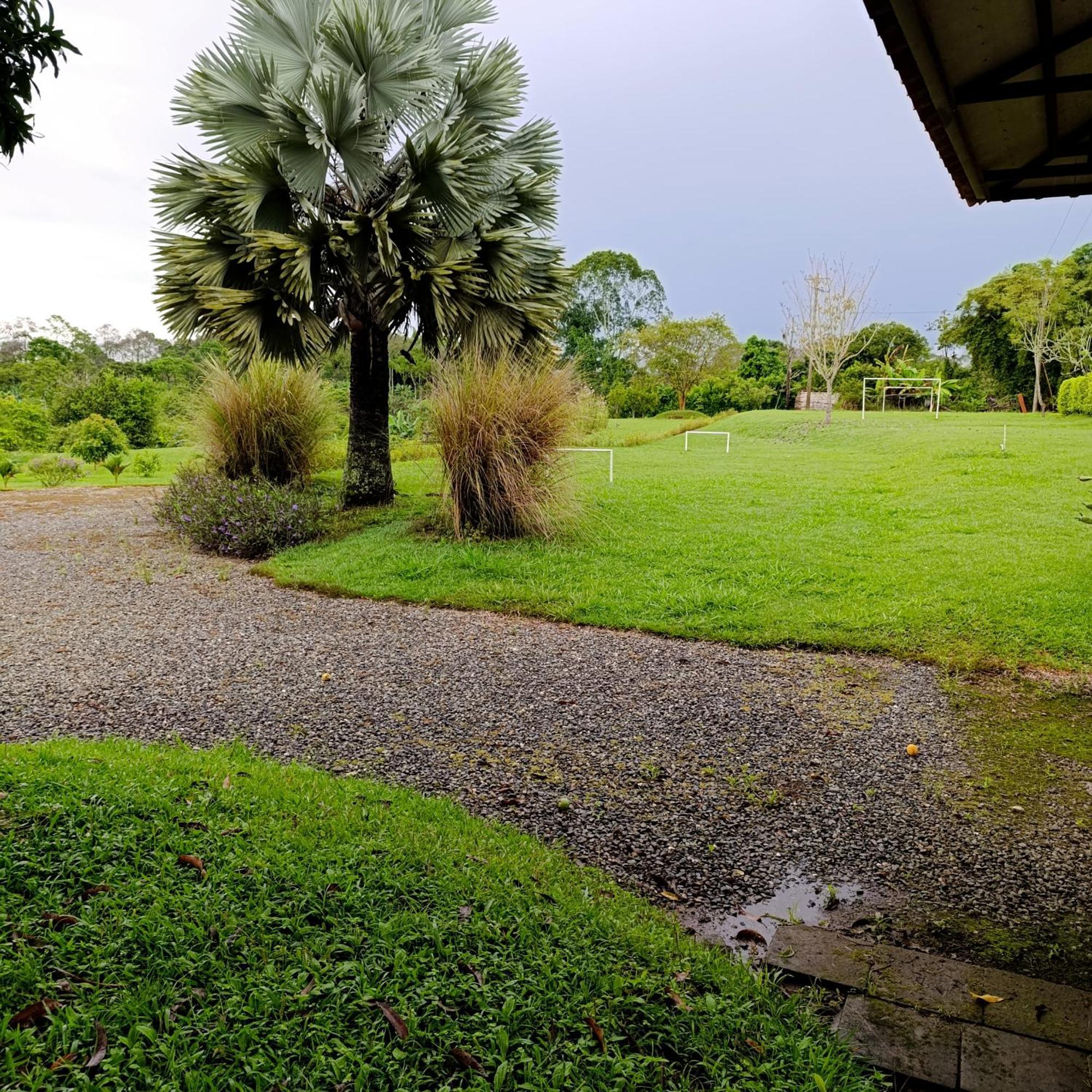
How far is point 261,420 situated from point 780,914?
10.6m

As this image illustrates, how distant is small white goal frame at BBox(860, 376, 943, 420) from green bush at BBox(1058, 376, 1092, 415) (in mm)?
3858

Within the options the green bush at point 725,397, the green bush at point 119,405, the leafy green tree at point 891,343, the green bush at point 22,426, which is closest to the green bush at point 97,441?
the green bush at point 22,426

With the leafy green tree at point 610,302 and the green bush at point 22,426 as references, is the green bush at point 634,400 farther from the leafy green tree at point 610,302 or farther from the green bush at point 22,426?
the green bush at point 22,426

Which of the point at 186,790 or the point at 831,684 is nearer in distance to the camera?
the point at 186,790

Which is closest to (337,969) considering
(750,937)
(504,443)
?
(750,937)

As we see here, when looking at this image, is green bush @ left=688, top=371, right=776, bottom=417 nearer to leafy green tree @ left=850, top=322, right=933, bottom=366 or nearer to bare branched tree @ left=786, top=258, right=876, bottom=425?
leafy green tree @ left=850, top=322, right=933, bottom=366

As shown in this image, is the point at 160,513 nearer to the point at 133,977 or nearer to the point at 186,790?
the point at 186,790

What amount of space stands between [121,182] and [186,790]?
12.7 m

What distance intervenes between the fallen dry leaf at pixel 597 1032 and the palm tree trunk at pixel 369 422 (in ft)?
30.6

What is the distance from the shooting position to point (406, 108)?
985cm

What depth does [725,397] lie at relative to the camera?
122 feet

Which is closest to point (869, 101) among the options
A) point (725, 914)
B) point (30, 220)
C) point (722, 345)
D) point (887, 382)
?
point (722, 345)

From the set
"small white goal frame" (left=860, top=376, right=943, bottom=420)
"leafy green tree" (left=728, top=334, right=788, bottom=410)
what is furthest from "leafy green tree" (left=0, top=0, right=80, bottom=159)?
"leafy green tree" (left=728, top=334, right=788, bottom=410)

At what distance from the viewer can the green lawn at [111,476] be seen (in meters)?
16.6
